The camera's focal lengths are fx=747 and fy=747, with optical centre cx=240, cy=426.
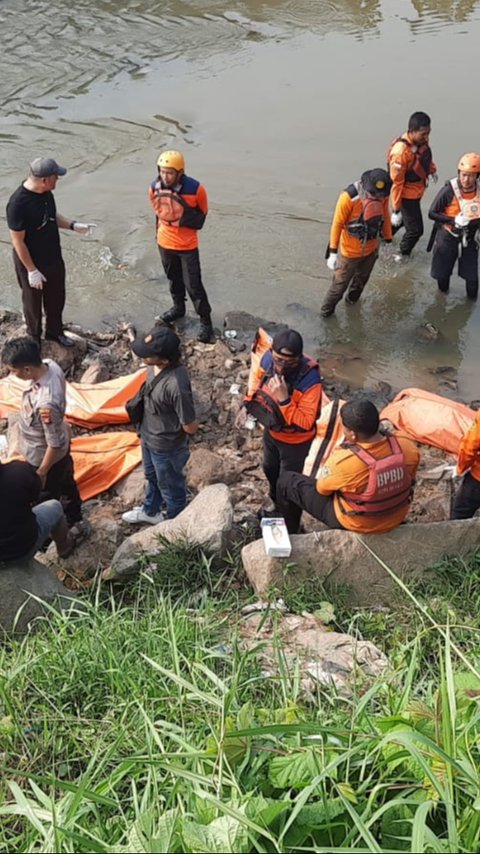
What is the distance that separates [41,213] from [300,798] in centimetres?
514

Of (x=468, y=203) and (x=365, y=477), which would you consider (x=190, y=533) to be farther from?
(x=468, y=203)

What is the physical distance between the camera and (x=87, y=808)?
220 centimetres

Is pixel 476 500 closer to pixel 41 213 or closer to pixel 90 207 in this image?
pixel 41 213

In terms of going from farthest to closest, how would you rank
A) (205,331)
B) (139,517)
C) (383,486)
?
1. (205,331)
2. (139,517)
3. (383,486)

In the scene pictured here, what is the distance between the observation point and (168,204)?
6566 mm

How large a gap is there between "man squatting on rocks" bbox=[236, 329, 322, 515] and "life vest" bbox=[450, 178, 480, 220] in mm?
3088

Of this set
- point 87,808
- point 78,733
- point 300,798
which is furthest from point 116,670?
point 300,798

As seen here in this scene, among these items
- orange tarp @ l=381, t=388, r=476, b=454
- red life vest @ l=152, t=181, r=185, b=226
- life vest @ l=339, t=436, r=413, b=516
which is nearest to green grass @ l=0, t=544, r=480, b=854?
life vest @ l=339, t=436, r=413, b=516

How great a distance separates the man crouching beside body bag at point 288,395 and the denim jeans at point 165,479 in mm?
607

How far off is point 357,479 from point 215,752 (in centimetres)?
209

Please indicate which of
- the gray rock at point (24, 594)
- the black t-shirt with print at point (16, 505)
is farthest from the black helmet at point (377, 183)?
the gray rock at point (24, 594)

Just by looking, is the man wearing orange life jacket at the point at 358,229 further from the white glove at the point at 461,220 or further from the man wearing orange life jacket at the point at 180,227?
the man wearing orange life jacket at the point at 180,227

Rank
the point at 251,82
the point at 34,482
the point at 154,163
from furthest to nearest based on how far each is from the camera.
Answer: the point at 251,82 < the point at 154,163 < the point at 34,482

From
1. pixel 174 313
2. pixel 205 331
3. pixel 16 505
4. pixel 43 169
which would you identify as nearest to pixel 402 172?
pixel 205 331
